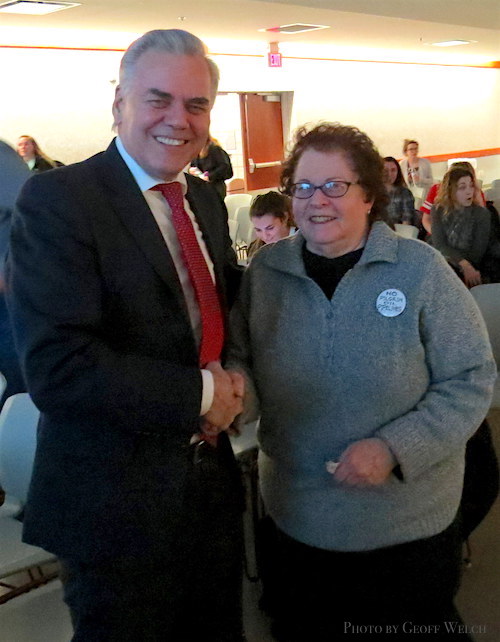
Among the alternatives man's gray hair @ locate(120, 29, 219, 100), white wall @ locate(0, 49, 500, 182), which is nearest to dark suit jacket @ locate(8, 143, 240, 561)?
man's gray hair @ locate(120, 29, 219, 100)

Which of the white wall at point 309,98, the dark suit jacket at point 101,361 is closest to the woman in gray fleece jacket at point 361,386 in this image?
the dark suit jacket at point 101,361

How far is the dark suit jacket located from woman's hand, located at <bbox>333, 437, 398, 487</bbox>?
0.37 metres

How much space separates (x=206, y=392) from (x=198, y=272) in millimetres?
258

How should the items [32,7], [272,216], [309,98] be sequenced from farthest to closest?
[309,98]
[32,7]
[272,216]

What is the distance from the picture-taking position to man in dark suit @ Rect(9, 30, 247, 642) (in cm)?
108

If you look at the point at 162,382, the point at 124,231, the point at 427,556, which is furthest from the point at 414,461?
the point at 124,231

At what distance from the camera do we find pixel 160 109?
1227 mm

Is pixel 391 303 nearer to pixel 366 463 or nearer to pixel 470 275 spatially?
pixel 366 463

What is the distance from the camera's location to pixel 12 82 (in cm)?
738

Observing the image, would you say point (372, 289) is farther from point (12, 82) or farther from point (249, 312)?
point (12, 82)

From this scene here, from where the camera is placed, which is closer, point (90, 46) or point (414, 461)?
point (414, 461)

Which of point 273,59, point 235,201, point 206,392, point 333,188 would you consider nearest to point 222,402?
point 206,392

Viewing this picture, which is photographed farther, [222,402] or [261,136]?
[261,136]

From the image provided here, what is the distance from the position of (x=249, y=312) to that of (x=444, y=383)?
1.60 ft
